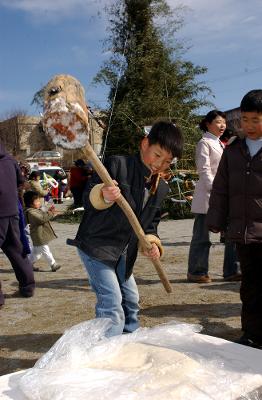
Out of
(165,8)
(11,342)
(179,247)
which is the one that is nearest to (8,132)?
(165,8)

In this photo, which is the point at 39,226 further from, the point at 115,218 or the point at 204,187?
the point at 115,218

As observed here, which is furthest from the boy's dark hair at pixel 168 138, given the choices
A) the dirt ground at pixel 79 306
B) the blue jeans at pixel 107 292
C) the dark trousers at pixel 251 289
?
the dirt ground at pixel 79 306

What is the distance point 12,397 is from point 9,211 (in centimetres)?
281

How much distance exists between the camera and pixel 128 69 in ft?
46.5

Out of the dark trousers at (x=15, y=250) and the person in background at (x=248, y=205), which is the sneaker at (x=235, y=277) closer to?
the person in background at (x=248, y=205)

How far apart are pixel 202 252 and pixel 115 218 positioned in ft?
7.89

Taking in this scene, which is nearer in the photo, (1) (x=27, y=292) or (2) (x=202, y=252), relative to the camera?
(1) (x=27, y=292)

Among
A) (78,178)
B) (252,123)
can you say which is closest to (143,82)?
(78,178)

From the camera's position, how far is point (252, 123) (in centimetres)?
319

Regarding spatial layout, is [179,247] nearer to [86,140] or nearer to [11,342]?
[11,342]

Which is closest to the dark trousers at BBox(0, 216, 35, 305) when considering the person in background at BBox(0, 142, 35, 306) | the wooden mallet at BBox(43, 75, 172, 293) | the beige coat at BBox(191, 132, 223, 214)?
the person in background at BBox(0, 142, 35, 306)

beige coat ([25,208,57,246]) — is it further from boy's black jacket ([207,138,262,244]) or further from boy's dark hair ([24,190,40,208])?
boy's black jacket ([207,138,262,244])

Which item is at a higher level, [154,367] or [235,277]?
[154,367]

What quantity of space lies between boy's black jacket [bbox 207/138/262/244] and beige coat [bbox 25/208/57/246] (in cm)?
321
